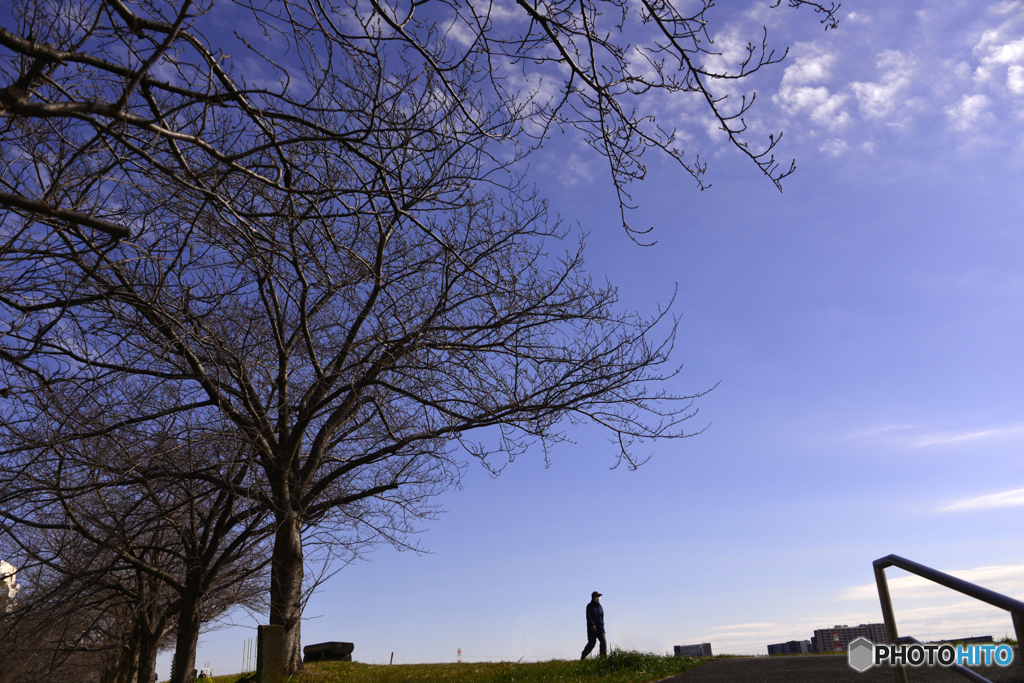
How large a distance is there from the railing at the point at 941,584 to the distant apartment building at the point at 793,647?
14.4 meters

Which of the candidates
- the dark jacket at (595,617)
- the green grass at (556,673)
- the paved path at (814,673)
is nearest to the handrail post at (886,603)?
the paved path at (814,673)

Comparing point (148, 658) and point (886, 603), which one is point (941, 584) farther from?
point (148, 658)

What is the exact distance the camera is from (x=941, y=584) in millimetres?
3697

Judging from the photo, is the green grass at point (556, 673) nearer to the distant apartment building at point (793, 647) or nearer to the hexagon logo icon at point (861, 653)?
the hexagon logo icon at point (861, 653)

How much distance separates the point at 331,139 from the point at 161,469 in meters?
6.16

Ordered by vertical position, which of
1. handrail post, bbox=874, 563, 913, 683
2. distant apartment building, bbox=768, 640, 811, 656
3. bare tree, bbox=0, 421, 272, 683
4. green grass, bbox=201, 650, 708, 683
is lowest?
distant apartment building, bbox=768, 640, 811, 656

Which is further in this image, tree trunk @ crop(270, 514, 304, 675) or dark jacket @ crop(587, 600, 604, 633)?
dark jacket @ crop(587, 600, 604, 633)

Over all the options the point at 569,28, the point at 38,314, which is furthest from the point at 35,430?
the point at 569,28

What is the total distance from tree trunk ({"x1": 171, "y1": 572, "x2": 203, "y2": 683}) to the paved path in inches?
298

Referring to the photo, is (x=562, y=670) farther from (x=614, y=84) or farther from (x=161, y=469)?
(x=614, y=84)

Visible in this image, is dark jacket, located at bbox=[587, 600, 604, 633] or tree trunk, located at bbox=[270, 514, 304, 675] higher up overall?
tree trunk, located at bbox=[270, 514, 304, 675]

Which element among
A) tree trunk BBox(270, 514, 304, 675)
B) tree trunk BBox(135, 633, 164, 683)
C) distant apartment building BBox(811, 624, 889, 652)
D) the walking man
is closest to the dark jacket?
the walking man

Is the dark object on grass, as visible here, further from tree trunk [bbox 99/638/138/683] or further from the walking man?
the walking man

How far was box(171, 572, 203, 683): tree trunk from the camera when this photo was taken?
11102mm
